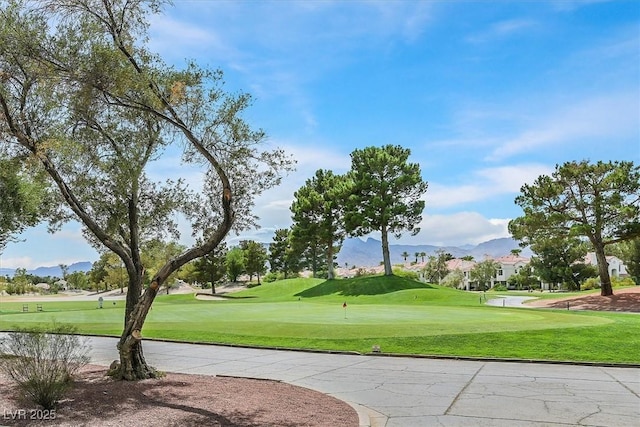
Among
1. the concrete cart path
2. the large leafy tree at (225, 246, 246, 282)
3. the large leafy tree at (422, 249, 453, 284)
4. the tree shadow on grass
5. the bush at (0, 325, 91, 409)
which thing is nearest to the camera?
the bush at (0, 325, 91, 409)

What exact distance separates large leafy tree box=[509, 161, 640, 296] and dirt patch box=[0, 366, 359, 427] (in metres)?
38.0

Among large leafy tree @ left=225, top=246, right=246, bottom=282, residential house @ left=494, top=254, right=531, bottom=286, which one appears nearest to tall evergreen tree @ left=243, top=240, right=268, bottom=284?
large leafy tree @ left=225, top=246, right=246, bottom=282

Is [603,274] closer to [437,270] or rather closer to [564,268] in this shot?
[564,268]

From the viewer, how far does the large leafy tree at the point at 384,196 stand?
2227 inches

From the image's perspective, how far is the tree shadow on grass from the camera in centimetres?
5197

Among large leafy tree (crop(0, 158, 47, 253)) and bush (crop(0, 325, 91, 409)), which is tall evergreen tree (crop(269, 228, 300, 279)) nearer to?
large leafy tree (crop(0, 158, 47, 253))

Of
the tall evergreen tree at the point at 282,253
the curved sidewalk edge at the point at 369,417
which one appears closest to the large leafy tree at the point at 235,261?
the tall evergreen tree at the point at 282,253

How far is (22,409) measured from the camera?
750 centimetres

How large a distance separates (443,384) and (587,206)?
1468 inches

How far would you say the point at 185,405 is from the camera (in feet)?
26.4

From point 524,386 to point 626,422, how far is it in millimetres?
2803

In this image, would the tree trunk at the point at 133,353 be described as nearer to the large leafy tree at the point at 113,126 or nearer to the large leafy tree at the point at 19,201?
the large leafy tree at the point at 113,126

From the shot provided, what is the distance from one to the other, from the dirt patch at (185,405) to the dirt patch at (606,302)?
35.6 m

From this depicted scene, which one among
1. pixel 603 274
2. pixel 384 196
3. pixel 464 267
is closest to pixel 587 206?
pixel 603 274
